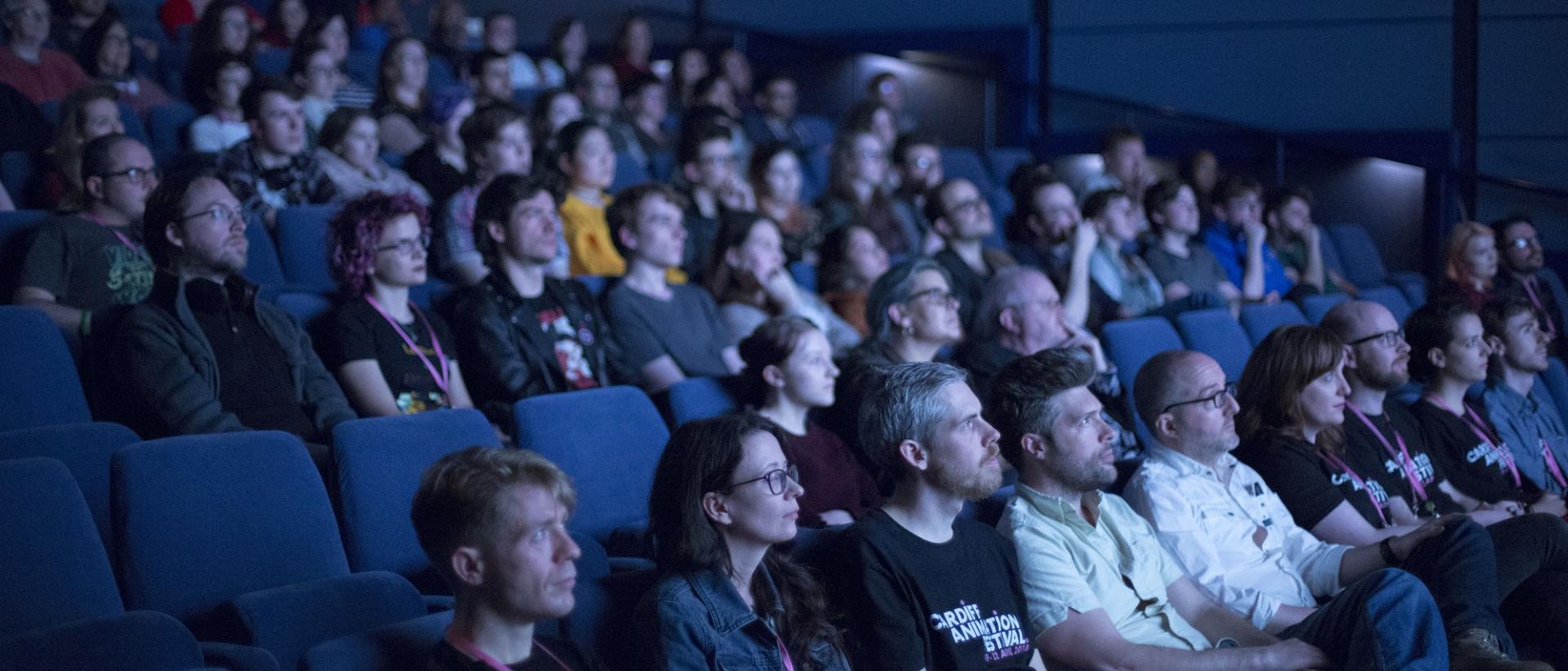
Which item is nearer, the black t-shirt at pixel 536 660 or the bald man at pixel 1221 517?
the black t-shirt at pixel 536 660

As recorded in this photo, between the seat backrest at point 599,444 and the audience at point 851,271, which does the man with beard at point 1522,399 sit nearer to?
the audience at point 851,271

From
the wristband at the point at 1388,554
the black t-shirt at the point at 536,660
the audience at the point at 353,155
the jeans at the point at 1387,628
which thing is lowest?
the wristband at the point at 1388,554

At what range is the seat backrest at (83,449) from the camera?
2168 mm

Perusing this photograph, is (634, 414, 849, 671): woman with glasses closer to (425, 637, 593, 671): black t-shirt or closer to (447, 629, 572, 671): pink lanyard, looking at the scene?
(425, 637, 593, 671): black t-shirt

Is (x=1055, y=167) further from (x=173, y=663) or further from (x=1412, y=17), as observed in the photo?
(x=173, y=663)

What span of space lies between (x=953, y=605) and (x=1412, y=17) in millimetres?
5229

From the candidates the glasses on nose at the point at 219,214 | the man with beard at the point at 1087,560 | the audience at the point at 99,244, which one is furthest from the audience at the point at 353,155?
the man with beard at the point at 1087,560

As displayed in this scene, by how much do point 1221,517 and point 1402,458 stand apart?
0.90m

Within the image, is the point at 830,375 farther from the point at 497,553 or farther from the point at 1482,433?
the point at 1482,433

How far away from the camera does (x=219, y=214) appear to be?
9.12 ft

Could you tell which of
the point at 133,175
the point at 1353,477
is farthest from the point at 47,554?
the point at 1353,477

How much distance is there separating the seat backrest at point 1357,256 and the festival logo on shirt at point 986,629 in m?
4.51

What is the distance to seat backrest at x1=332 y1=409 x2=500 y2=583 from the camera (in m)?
2.25

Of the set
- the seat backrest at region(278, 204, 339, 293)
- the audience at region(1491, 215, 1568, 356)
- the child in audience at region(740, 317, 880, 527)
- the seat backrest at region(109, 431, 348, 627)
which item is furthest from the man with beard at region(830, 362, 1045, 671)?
the audience at region(1491, 215, 1568, 356)
